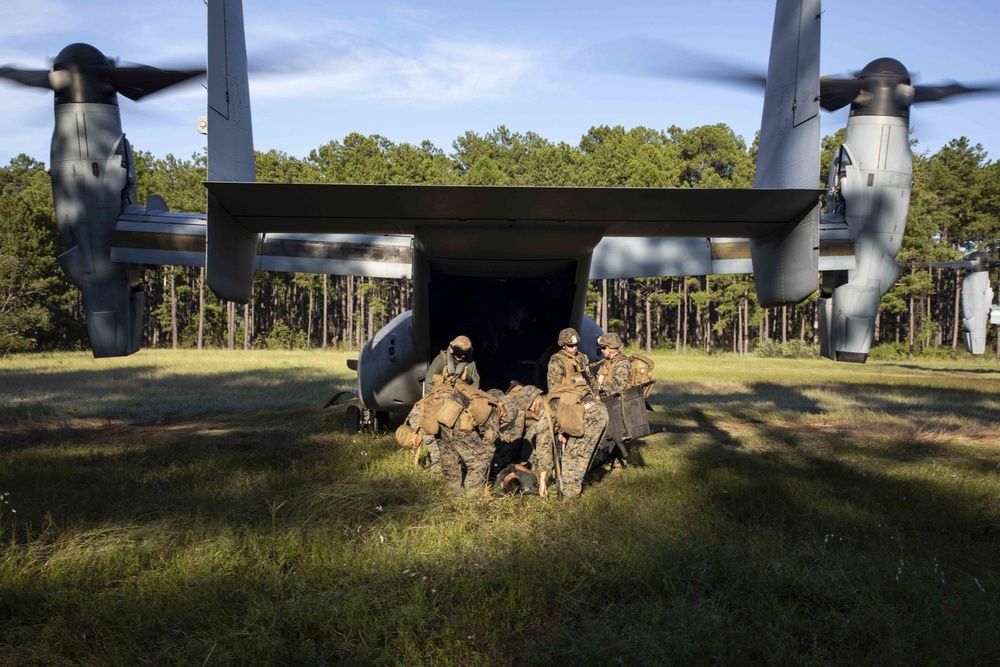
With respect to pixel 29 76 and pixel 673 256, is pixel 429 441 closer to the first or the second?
pixel 673 256

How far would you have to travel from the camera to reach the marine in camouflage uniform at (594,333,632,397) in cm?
774

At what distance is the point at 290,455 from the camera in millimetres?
8977

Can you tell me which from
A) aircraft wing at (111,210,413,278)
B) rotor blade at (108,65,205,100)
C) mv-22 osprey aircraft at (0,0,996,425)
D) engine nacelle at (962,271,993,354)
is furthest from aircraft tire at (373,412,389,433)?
engine nacelle at (962,271,993,354)

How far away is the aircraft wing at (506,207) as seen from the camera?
556 cm

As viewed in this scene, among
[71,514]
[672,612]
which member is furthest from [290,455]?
[672,612]

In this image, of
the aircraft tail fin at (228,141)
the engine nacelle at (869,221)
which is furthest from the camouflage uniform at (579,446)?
the engine nacelle at (869,221)

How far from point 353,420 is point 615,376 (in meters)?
4.95

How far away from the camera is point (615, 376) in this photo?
7.75 metres

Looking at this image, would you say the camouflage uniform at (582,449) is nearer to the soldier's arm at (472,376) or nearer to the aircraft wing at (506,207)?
the soldier's arm at (472,376)

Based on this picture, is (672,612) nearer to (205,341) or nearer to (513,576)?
(513,576)

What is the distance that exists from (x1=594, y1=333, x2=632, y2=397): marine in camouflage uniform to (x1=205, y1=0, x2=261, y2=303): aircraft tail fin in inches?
147

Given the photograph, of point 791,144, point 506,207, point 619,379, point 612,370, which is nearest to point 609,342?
point 612,370

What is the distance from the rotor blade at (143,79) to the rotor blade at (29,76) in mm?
768

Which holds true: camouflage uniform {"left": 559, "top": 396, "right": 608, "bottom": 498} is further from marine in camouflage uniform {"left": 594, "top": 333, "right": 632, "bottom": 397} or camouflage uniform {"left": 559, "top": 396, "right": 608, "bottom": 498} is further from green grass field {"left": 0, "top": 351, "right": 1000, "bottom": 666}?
marine in camouflage uniform {"left": 594, "top": 333, "right": 632, "bottom": 397}
